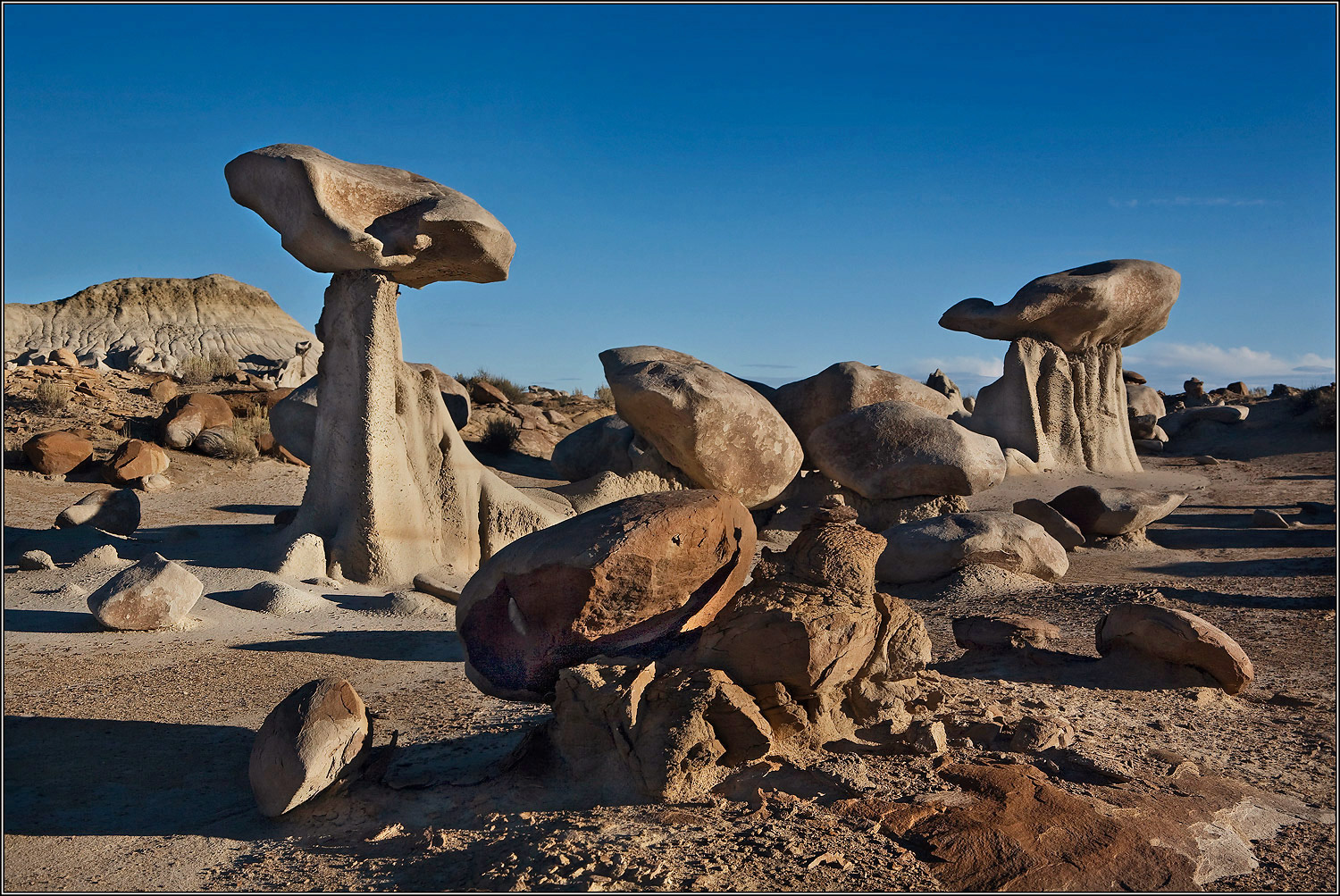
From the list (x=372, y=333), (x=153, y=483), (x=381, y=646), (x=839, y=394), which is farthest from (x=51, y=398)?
(x=839, y=394)

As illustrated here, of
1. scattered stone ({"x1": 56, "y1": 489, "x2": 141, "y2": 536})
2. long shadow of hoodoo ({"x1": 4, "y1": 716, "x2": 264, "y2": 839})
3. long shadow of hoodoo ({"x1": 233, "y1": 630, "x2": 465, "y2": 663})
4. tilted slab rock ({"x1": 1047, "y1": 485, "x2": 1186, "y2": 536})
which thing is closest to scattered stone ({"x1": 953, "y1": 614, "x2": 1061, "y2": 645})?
long shadow of hoodoo ({"x1": 233, "y1": 630, "x2": 465, "y2": 663})

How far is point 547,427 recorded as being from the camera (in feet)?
56.7

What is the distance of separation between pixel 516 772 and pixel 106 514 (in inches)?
253

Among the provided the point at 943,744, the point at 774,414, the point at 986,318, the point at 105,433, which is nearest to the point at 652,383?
the point at 774,414

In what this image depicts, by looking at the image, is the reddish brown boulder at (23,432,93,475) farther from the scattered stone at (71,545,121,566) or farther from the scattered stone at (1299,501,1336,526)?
the scattered stone at (1299,501,1336,526)

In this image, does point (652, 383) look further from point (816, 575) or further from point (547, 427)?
point (547, 427)

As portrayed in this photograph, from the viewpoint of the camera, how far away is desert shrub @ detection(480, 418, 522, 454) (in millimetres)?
15312

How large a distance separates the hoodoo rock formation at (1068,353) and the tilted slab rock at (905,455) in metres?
4.75

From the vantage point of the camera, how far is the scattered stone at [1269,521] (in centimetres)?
917

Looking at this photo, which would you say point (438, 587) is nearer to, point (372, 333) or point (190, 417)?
point (372, 333)

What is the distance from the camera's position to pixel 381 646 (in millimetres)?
5668

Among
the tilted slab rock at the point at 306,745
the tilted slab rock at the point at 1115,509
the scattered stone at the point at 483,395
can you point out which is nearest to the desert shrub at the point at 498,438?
the scattered stone at the point at 483,395

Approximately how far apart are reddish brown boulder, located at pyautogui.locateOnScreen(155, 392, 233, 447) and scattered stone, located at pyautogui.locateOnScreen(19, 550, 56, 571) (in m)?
6.46

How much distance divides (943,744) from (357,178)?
5.42 meters
